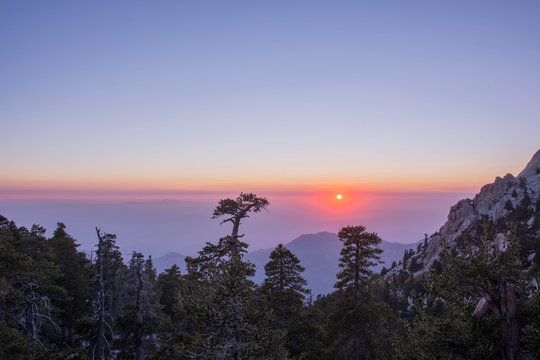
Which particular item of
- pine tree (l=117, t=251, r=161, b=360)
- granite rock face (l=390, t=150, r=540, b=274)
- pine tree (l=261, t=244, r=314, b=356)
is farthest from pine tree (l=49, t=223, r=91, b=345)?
granite rock face (l=390, t=150, r=540, b=274)

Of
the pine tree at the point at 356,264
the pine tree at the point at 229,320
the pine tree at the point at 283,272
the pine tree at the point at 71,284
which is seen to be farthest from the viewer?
the pine tree at the point at 71,284

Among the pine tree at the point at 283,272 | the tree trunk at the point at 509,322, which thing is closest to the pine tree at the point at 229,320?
the tree trunk at the point at 509,322

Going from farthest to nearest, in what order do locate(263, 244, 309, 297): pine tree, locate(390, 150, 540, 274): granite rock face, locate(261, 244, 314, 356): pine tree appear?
locate(390, 150, 540, 274): granite rock face < locate(263, 244, 309, 297): pine tree < locate(261, 244, 314, 356): pine tree

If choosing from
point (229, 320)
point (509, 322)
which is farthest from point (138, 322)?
point (509, 322)

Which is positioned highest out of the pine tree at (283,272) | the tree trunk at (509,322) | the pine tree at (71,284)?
the tree trunk at (509,322)

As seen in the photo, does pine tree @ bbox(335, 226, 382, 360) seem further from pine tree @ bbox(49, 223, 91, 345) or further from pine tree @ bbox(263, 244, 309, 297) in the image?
pine tree @ bbox(49, 223, 91, 345)

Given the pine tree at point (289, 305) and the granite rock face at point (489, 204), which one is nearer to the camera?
the pine tree at point (289, 305)

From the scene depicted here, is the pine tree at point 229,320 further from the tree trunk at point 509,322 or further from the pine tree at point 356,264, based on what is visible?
the pine tree at point 356,264

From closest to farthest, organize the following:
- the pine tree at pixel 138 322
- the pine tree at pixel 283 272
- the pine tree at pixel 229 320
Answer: the pine tree at pixel 229 320 → the pine tree at pixel 138 322 → the pine tree at pixel 283 272

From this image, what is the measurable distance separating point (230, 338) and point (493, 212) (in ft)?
218

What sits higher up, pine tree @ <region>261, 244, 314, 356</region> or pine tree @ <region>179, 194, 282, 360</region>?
pine tree @ <region>179, 194, 282, 360</region>

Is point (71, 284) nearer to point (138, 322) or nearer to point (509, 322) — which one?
point (138, 322)

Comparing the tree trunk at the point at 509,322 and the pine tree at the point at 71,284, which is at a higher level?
the tree trunk at the point at 509,322

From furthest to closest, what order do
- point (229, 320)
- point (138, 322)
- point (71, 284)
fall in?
1. point (71, 284)
2. point (138, 322)
3. point (229, 320)
